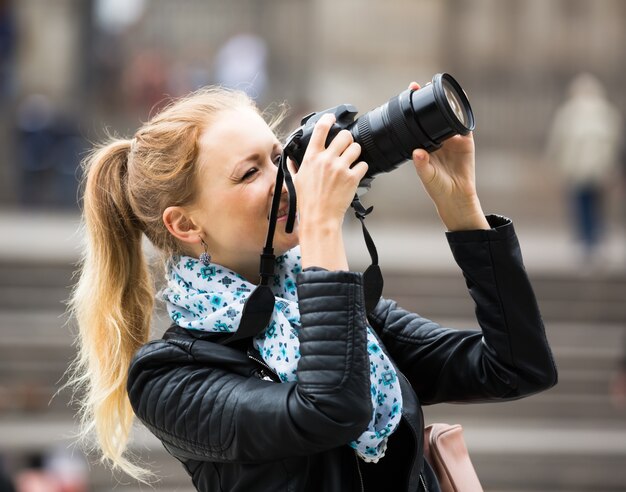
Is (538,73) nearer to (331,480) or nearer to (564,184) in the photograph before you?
(564,184)

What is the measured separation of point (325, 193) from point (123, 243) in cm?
52

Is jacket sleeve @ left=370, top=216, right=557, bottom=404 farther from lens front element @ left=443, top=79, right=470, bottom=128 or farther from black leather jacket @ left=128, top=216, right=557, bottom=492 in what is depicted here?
lens front element @ left=443, top=79, right=470, bottom=128

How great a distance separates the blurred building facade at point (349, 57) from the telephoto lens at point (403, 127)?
8.91 m

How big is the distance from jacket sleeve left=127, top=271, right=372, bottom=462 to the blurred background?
13.3 feet

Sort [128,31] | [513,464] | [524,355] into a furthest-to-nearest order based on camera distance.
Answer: [128,31]
[513,464]
[524,355]

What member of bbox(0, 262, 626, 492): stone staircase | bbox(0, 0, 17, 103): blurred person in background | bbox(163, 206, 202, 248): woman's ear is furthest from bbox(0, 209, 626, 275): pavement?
bbox(163, 206, 202, 248): woman's ear

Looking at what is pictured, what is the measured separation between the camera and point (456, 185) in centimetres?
213

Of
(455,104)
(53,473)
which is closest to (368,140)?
(455,104)

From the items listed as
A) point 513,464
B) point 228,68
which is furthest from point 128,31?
point 513,464

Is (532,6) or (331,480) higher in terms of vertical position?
(532,6)

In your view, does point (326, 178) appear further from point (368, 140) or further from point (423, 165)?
point (423, 165)

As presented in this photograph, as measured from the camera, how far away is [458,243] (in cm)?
213

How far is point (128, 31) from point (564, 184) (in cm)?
618

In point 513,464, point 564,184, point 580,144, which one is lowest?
point 513,464
